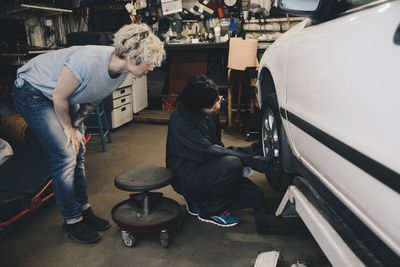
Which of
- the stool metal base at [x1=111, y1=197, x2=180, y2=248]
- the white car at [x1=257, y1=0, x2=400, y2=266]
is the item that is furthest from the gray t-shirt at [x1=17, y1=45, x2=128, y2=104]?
the white car at [x1=257, y1=0, x2=400, y2=266]

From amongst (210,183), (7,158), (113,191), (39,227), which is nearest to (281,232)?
(210,183)

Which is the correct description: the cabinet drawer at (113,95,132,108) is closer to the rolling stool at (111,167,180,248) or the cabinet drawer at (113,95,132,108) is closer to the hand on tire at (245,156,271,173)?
the rolling stool at (111,167,180,248)

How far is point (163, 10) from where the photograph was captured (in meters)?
4.86

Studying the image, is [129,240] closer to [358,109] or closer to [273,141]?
[273,141]

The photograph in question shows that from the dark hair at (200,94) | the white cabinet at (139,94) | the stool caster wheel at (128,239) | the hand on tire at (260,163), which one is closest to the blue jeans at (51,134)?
the stool caster wheel at (128,239)

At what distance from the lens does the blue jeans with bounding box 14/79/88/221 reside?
154 cm

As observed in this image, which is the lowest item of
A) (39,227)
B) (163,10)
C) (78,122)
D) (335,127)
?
(39,227)

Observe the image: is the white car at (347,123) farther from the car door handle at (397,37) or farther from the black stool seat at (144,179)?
the black stool seat at (144,179)

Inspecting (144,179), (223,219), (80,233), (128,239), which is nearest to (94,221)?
(80,233)

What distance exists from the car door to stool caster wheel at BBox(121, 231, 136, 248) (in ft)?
3.27

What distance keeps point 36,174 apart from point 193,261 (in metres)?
1.19

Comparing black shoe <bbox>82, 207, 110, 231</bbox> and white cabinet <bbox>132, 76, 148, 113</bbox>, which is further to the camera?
white cabinet <bbox>132, 76, 148, 113</bbox>

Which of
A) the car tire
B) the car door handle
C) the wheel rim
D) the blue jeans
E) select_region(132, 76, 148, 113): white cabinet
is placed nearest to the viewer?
the car door handle

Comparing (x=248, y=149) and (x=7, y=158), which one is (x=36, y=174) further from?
(x=248, y=149)
